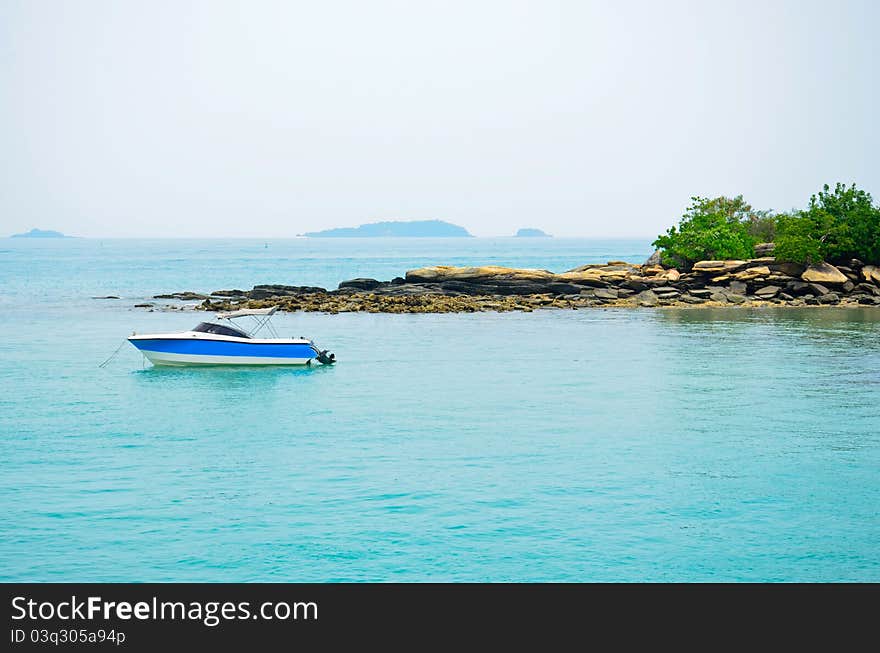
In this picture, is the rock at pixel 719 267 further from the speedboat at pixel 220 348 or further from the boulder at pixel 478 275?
the speedboat at pixel 220 348

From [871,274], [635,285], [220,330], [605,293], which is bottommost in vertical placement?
[220,330]

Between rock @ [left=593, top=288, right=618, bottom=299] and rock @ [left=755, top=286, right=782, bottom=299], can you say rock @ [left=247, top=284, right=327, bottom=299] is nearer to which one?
rock @ [left=593, top=288, right=618, bottom=299]

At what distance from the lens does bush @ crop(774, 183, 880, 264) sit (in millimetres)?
65062

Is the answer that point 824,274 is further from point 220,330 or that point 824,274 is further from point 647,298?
point 220,330

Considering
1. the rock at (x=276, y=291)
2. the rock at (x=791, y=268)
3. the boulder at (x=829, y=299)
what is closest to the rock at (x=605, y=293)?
the rock at (x=791, y=268)

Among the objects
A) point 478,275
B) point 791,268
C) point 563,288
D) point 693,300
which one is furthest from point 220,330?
point 791,268

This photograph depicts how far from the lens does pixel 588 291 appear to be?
68.9m

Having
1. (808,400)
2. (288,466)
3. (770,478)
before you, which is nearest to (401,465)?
(288,466)

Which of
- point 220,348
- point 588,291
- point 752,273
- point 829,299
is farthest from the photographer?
point 588,291

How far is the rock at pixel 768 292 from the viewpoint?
6494cm

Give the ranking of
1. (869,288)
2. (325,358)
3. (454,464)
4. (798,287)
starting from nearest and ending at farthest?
(454,464) < (325,358) < (798,287) < (869,288)

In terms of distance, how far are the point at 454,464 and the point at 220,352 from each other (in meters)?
17.8

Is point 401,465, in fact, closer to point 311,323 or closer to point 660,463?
point 660,463
